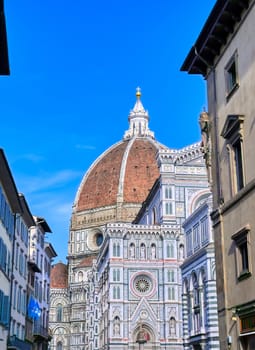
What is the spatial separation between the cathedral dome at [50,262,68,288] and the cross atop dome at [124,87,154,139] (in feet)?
110

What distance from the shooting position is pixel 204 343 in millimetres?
43031

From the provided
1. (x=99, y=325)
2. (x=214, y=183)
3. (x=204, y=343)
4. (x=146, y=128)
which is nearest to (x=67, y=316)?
(x=99, y=325)

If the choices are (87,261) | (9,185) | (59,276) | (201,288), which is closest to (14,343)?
(9,185)

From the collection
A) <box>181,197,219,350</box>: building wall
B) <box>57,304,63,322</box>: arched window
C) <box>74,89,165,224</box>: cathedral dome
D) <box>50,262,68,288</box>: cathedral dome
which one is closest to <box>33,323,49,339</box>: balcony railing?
<box>181,197,219,350</box>: building wall

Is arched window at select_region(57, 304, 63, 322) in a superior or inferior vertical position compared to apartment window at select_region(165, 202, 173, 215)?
inferior

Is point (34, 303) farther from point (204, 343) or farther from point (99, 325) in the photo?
point (99, 325)

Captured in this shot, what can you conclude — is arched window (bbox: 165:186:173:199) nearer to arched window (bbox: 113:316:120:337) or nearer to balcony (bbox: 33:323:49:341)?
arched window (bbox: 113:316:120:337)

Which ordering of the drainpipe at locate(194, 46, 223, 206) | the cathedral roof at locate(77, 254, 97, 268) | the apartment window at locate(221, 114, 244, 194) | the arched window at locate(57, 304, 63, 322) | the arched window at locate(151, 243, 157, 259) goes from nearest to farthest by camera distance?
the apartment window at locate(221, 114, 244, 194) → the drainpipe at locate(194, 46, 223, 206) → the arched window at locate(151, 243, 157, 259) → the cathedral roof at locate(77, 254, 97, 268) → the arched window at locate(57, 304, 63, 322)

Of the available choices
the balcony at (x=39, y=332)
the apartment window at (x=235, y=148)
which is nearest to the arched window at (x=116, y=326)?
the balcony at (x=39, y=332)

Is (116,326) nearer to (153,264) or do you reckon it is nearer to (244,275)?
(153,264)

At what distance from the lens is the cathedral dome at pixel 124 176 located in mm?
129125

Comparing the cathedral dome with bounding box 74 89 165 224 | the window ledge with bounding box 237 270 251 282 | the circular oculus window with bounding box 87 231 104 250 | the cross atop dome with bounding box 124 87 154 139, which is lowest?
the window ledge with bounding box 237 270 251 282

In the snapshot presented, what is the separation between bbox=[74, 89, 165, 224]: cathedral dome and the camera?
129 metres

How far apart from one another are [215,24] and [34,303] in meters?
35.0
